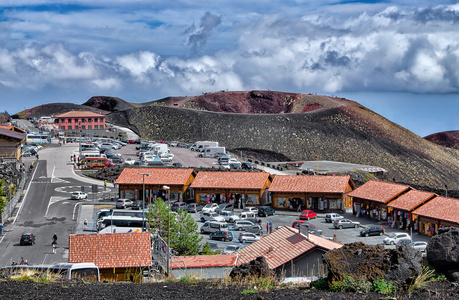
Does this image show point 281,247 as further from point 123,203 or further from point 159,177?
point 159,177

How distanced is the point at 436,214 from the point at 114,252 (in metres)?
27.9

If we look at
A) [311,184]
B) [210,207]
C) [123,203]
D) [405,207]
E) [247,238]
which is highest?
[311,184]

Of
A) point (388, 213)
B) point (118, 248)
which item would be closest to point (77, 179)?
point (388, 213)

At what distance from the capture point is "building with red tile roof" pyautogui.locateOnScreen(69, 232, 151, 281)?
78.5 feet

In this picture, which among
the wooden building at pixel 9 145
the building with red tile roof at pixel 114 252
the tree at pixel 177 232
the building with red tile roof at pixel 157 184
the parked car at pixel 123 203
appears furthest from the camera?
the wooden building at pixel 9 145

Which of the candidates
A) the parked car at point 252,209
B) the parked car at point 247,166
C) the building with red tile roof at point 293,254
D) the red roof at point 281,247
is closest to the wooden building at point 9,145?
the parked car at point 247,166

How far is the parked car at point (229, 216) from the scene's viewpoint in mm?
49031

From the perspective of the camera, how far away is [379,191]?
51.9 m

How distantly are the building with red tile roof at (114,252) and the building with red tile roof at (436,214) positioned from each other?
25.8 m

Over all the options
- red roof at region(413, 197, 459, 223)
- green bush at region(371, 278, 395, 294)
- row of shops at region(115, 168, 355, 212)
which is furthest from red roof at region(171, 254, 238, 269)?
row of shops at region(115, 168, 355, 212)

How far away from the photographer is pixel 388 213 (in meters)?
49.1

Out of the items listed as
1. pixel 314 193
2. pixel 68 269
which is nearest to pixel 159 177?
pixel 314 193

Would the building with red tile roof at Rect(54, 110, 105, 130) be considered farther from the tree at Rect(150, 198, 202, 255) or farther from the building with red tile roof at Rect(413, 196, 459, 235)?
the building with red tile roof at Rect(413, 196, 459, 235)

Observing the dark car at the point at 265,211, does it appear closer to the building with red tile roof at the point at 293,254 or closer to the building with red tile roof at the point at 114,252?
the building with red tile roof at the point at 293,254
